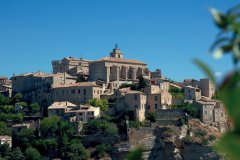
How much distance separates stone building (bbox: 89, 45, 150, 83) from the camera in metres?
55.0

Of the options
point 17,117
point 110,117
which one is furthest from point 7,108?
point 110,117

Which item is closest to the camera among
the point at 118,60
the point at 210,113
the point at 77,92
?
the point at 210,113

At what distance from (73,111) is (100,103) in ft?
7.36

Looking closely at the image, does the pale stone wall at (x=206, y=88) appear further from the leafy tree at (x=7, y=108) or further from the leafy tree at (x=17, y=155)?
the leafy tree at (x=7, y=108)

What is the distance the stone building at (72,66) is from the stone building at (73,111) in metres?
8.20

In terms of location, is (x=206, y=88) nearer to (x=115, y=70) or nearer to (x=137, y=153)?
(x=115, y=70)

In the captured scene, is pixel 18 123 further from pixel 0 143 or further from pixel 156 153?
pixel 156 153

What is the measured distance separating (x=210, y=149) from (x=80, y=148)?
953 cm

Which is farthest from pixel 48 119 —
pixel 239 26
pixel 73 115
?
pixel 239 26

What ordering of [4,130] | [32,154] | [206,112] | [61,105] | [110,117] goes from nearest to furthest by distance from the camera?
[32,154] < [206,112] < [110,117] < [4,130] < [61,105]

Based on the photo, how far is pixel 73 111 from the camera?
1923 inches

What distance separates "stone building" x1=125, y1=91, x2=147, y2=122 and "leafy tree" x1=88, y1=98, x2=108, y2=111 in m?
2.20

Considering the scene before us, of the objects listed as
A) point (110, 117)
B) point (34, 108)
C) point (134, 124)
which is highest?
point (34, 108)

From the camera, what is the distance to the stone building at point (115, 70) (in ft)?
181
